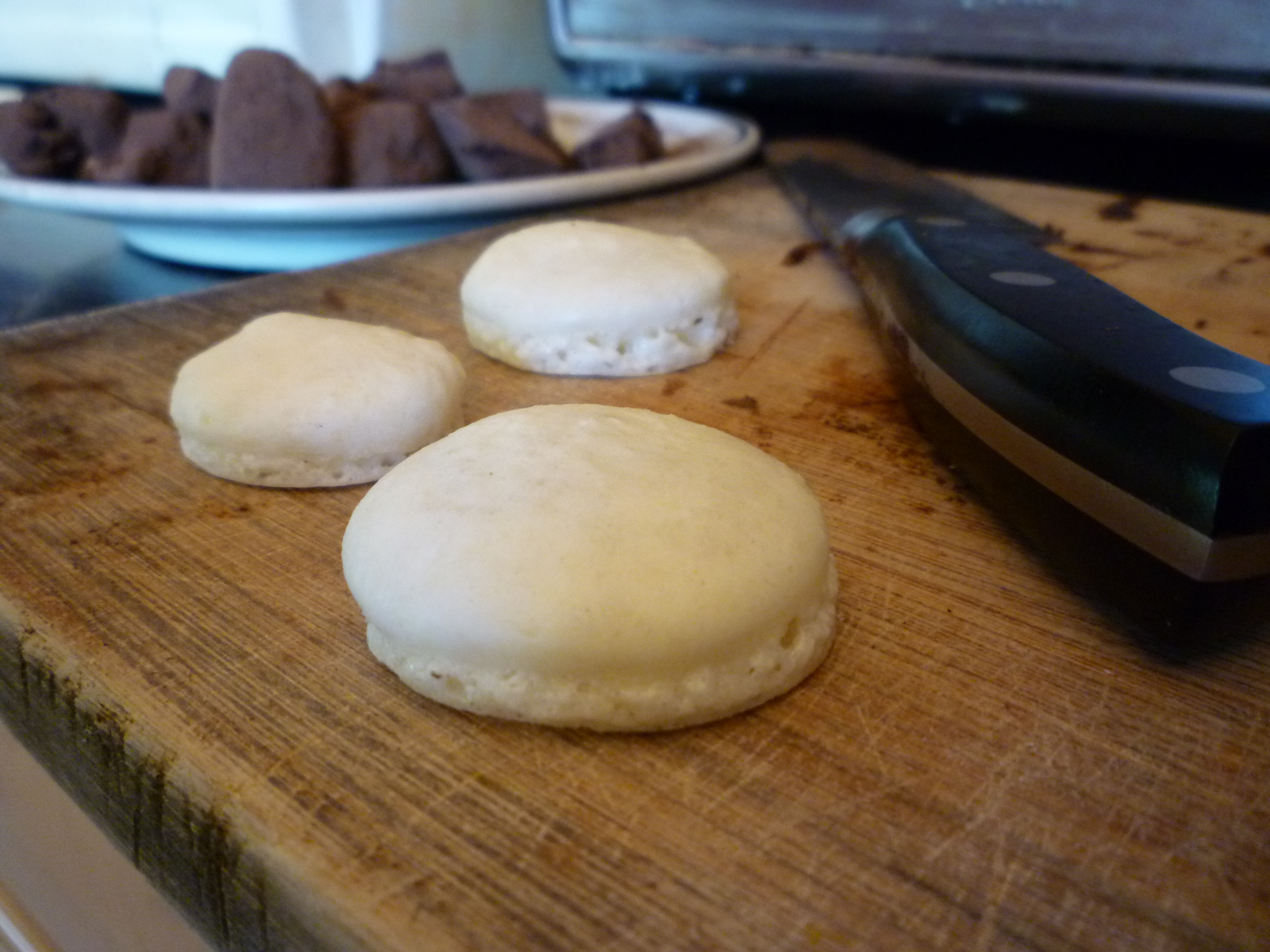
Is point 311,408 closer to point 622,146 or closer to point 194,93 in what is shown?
point 622,146

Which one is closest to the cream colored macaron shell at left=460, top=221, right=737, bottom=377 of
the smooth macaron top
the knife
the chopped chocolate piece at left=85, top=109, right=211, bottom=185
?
the knife

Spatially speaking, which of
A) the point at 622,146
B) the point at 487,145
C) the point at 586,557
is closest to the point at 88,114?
the point at 487,145

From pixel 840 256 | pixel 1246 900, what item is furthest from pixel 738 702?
pixel 840 256

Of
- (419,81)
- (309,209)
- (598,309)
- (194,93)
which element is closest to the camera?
(598,309)

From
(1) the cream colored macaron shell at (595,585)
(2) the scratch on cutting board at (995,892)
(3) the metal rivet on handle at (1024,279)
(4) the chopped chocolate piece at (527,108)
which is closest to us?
(2) the scratch on cutting board at (995,892)

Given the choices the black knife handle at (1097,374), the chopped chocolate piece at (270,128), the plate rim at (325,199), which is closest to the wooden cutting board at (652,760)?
the black knife handle at (1097,374)

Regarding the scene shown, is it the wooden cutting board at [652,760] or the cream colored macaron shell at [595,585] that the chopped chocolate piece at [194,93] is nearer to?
the wooden cutting board at [652,760]

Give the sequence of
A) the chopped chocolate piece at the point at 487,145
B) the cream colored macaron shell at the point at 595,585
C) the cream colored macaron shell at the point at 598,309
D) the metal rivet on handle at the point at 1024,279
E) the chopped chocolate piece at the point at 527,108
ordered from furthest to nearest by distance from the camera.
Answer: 1. the chopped chocolate piece at the point at 527,108
2. the chopped chocolate piece at the point at 487,145
3. the cream colored macaron shell at the point at 598,309
4. the metal rivet on handle at the point at 1024,279
5. the cream colored macaron shell at the point at 595,585

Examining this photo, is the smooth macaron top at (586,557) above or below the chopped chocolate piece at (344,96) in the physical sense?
below
